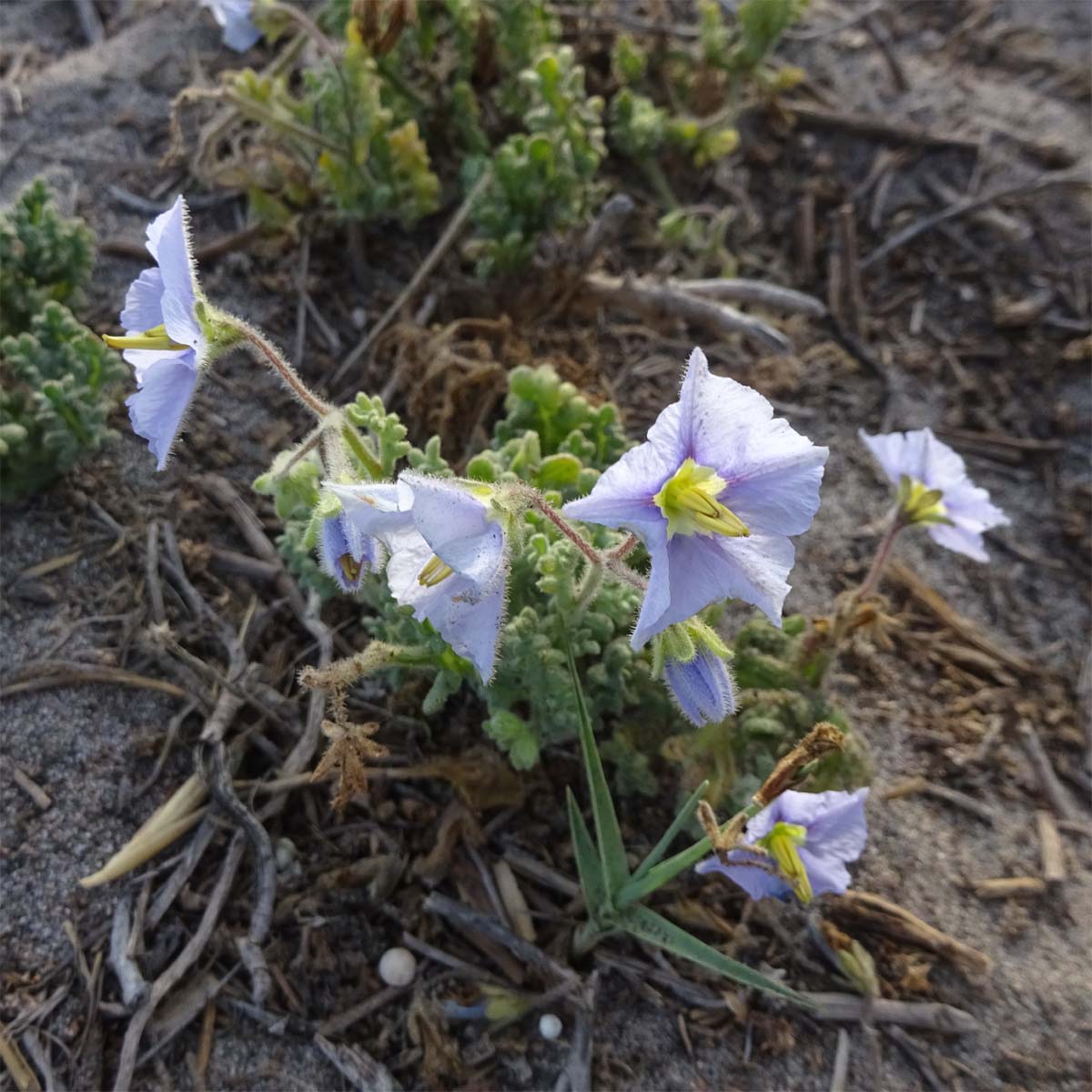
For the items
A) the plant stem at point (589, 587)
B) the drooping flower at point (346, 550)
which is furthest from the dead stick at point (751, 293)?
the drooping flower at point (346, 550)

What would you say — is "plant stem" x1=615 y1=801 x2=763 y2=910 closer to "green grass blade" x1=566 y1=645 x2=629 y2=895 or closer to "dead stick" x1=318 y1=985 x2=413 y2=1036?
"green grass blade" x1=566 y1=645 x2=629 y2=895

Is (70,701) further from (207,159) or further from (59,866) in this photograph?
(207,159)

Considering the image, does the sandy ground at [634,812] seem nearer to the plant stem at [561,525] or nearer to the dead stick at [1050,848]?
the dead stick at [1050,848]

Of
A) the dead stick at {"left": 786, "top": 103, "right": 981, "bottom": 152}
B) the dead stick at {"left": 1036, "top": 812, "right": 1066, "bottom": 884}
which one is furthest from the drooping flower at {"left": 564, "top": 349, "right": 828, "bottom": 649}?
the dead stick at {"left": 786, "top": 103, "right": 981, "bottom": 152}

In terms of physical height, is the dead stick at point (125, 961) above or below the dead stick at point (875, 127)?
below

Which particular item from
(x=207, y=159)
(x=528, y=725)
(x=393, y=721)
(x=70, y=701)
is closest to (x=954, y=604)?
(x=528, y=725)
